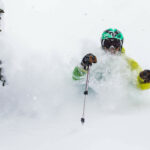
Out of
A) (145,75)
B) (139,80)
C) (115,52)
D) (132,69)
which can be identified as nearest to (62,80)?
(115,52)

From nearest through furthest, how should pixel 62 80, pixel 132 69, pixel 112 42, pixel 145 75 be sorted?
pixel 145 75 → pixel 112 42 → pixel 132 69 → pixel 62 80

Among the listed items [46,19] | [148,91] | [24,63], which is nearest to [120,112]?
[148,91]

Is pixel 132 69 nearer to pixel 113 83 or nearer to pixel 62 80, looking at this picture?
pixel 113 83

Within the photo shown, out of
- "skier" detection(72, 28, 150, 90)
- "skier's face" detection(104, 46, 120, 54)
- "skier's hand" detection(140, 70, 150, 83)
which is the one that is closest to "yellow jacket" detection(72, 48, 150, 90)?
"skier" detection(72, 28, 150, 90)

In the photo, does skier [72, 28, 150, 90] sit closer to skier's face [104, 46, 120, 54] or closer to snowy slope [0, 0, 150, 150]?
skier's face [104, 46, 120, 54]

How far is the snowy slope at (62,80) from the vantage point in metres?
3.39

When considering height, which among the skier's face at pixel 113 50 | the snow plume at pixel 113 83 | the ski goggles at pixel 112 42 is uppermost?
the ski goggles at pixel 112 42

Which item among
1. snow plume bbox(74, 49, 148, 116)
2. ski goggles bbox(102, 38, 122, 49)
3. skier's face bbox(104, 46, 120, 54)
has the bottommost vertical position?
snow plume bbox(74, 49, 148, 116)

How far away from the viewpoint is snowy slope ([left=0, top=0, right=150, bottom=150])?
3.39 metres

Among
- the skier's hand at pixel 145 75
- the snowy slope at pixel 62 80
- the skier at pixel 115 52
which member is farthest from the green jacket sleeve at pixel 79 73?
the skier's hand at pixel 145 75

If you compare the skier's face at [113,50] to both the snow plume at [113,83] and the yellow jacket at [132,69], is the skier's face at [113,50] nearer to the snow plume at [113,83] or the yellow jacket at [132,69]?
the snow plume at [113,83]

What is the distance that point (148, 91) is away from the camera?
16.0 ft

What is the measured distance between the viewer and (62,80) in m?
5.44

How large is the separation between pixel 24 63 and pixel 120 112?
265 centimetres
